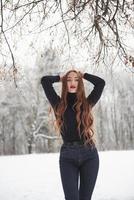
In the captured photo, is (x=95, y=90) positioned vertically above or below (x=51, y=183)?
above

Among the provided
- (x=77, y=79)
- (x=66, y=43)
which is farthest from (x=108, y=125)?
(x=77, y=79)

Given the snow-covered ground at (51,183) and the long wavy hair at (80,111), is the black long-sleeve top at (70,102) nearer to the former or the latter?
the long wavy hair at (80,111)

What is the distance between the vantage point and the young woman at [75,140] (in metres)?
4.38

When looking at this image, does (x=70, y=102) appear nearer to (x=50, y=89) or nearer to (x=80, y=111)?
(x=80, y=111)

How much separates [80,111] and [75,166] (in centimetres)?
49

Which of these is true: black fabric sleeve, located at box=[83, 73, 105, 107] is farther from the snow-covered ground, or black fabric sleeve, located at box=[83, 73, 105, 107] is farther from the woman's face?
the snow-covered ground

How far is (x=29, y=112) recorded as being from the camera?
1816 inches

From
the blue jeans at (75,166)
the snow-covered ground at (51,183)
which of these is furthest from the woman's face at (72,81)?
the snow-covered ground at (51,183)

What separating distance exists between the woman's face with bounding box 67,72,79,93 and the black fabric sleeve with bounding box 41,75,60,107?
0.19 m

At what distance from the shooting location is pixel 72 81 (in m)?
4.54

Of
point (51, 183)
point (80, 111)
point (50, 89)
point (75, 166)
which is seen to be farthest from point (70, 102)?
point (51, 183)

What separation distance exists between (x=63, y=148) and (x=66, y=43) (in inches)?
174

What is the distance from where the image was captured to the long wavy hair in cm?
441

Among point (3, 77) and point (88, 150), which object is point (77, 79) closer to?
point (88, 150)
